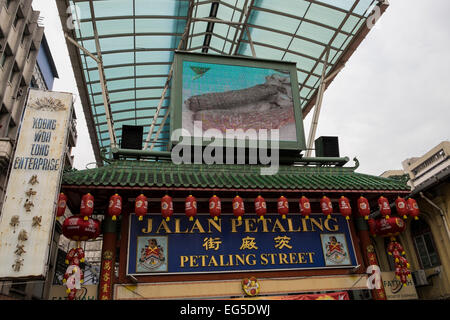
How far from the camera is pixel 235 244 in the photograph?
355 inches

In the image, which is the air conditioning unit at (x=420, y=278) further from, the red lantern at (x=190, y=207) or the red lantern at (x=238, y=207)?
the red lantern at (x=190, y=207)

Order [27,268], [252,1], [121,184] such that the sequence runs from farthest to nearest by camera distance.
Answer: [252,1]
[121,184]
[27,268]

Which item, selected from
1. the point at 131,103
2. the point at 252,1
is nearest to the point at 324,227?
the point at 252,1

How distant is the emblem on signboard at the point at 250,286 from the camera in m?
8.48

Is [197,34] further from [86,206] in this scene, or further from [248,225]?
[86,206]

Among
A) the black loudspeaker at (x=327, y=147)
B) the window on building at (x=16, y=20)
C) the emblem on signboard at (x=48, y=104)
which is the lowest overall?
the emblem on signboard at (x=48, y=104)

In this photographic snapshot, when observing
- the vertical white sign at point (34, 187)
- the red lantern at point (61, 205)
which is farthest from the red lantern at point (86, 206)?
the vertical white sign at point (34, 187)

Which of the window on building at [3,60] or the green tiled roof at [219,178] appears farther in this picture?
the window on building at [3,60]

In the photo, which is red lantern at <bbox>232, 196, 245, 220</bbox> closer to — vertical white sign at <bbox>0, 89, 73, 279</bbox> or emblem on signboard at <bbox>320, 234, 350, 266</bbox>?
emblem on signboard at <bbox>320, 234, 350, 266</bbox>

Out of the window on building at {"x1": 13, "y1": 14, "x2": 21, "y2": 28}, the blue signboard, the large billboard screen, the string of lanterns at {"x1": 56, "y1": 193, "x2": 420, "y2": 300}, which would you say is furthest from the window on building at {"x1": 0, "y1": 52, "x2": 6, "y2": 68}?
the blue signboard

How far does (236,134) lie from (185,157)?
73.5 inches

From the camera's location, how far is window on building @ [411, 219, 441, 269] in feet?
40.5

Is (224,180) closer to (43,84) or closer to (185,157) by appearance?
(185,157)
